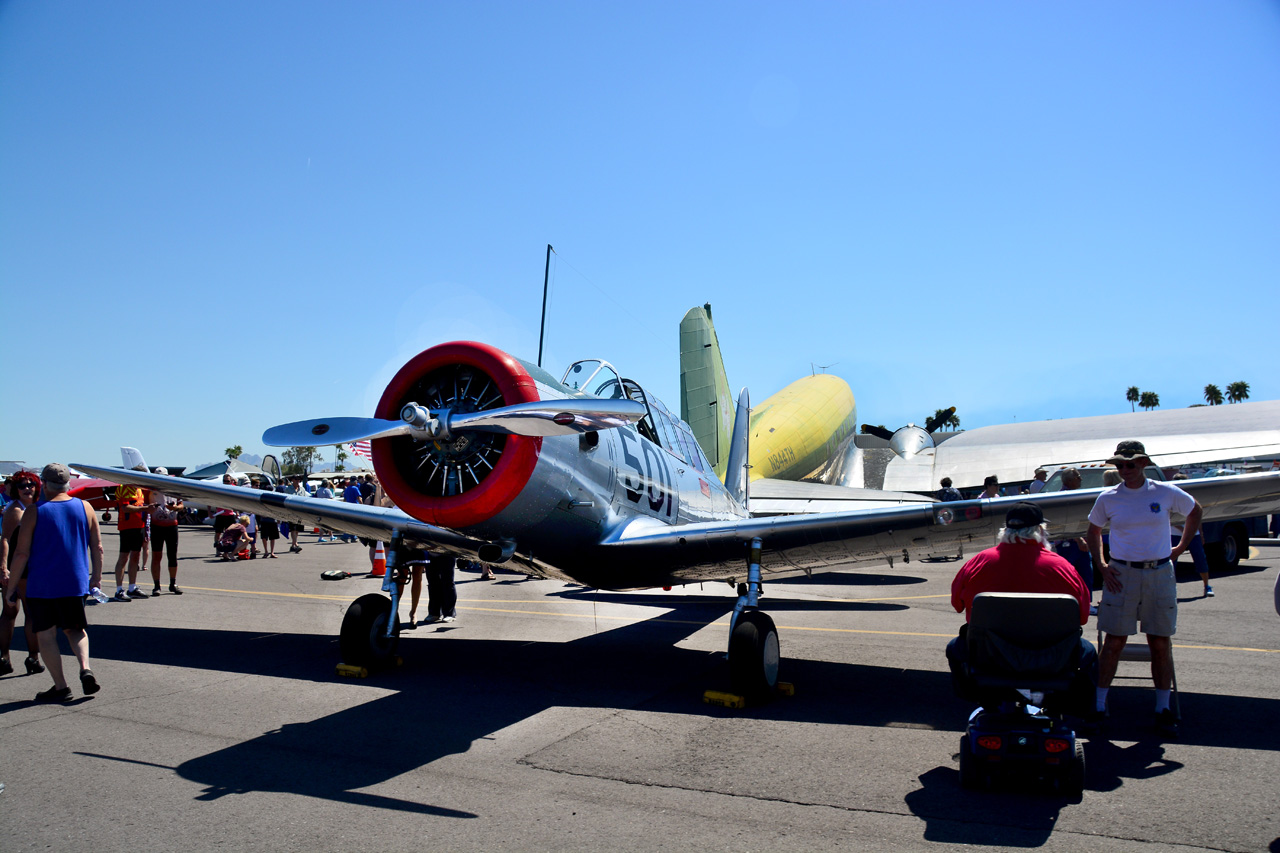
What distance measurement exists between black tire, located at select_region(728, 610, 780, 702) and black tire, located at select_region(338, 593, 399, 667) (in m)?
3.06

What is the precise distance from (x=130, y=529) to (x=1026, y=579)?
40.1 feet

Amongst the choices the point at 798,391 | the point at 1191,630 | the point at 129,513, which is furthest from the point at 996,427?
the point at 129,513

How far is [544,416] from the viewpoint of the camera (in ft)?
17.3

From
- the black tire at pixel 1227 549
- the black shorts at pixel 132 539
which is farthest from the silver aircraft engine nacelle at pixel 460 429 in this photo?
the black tire at pixel 1227 549

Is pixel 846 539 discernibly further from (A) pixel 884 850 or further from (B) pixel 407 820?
(B) pixel 407 820

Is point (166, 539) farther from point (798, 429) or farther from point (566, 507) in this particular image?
point (798, 429)

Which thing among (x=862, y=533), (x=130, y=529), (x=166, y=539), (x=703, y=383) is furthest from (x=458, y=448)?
(x=703, y=383)

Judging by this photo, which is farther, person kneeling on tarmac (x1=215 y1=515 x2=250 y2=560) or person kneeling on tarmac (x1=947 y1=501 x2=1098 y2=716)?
person kneeling on tarmac (x1=215 y1=515 x2=250 y2=560)

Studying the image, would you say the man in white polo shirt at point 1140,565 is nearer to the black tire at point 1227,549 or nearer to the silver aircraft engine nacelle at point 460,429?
the silver aircraft engine nacelle at point 460,429

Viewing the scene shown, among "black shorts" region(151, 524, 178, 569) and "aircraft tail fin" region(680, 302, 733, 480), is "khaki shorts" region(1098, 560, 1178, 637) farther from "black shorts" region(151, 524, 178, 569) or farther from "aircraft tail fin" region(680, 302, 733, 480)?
"aircraft tail fin" region(680, 302, 733, 480)

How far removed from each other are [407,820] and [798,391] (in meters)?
50.0

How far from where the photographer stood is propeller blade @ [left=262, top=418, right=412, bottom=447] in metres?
5.48

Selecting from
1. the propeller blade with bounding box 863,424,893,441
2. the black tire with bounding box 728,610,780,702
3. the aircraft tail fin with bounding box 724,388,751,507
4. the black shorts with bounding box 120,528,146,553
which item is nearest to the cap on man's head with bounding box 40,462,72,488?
the black tire with bounding box 728,610,780,702

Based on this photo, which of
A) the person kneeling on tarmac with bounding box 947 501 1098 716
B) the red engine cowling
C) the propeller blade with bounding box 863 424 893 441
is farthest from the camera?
the propeller blade with bounding box 863 424 893 441
